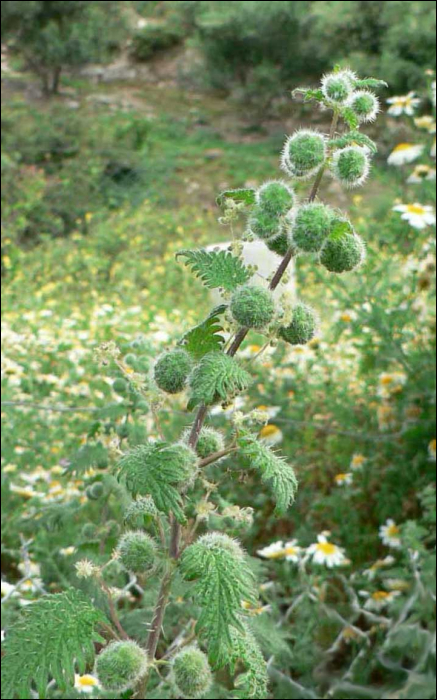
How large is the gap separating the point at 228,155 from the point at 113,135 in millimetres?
1603

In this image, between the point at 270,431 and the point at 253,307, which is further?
the point at 270,431

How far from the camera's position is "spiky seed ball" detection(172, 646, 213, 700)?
0.77m

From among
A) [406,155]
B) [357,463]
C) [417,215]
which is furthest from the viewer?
[406,155]

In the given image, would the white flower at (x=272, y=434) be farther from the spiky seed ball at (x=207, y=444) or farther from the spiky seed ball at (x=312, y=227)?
the spiky seed ball at (x=312, y=227)

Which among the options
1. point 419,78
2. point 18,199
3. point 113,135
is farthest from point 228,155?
point 18,199

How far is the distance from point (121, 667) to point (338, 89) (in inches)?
20.7

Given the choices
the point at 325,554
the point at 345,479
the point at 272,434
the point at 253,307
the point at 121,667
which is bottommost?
the point at 121,667

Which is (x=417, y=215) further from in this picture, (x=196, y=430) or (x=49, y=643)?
(x=49, y=643)

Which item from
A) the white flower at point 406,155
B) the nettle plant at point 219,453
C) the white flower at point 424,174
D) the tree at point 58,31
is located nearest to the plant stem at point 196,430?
the nettle plant at point 219,453

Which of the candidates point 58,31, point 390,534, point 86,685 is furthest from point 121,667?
point 58,31

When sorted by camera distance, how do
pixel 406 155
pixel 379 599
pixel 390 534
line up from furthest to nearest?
pixel 406 155 → pixel 390 534 → pixel 379 599

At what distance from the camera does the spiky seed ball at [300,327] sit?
2.45ft

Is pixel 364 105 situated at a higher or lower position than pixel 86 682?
higher

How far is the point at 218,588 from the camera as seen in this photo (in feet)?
2.29
